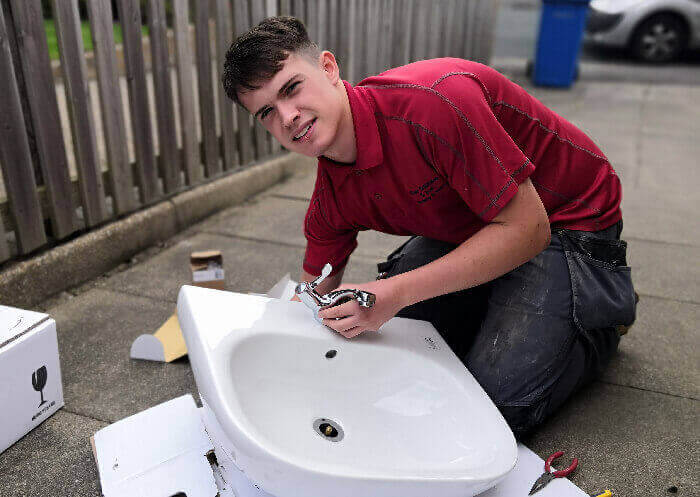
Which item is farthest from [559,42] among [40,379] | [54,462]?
[54,462]

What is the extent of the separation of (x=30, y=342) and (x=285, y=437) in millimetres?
781

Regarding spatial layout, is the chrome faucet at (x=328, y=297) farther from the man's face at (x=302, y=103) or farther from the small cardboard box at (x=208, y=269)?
the small cardboard box at (x=208, y=269)

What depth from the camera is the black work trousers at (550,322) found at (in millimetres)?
1772

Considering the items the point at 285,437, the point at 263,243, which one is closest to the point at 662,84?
the point at 263,243

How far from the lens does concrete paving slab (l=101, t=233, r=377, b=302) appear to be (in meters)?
2.72

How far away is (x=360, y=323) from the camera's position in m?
1.58

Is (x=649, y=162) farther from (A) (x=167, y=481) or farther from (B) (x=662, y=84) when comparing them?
(A) (x=167, y=481)

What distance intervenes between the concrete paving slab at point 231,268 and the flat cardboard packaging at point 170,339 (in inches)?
6.2

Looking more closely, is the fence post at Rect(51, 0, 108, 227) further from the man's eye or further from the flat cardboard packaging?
the man's eye

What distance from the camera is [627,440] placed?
1.83 metres

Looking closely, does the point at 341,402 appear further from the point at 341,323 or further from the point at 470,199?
the point at 470,199

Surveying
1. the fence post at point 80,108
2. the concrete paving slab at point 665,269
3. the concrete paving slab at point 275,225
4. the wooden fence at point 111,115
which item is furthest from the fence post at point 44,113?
the concrete paving slab at point 665,269

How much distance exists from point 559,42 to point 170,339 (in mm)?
6376

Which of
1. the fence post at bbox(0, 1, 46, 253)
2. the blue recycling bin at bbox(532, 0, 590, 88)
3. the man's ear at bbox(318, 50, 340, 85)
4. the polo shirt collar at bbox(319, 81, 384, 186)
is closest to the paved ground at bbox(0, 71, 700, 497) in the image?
the fence post at bbox(0, 1, 46, 253)
